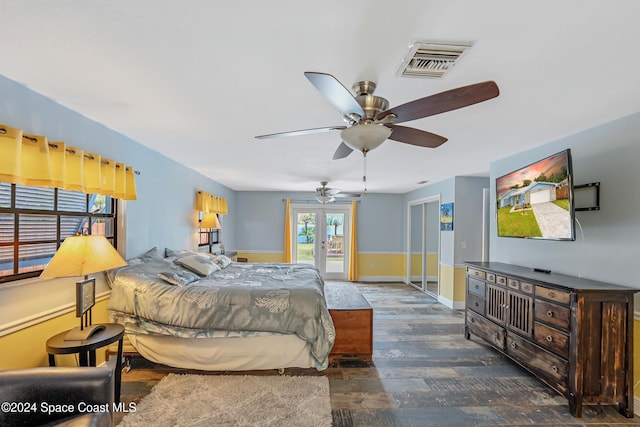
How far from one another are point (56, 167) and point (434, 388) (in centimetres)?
337

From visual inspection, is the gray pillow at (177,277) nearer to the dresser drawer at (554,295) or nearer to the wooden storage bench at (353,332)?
the wooden storage bench at (353,332)

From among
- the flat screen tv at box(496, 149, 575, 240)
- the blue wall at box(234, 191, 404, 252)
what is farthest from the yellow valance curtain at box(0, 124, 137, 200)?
the blue wall at box(234, 191, 404, 252)

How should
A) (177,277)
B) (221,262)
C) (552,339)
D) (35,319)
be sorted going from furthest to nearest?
(221,262), (177,277), (552,339), (35,319)

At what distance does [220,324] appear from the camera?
260cm

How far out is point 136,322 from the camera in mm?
2660

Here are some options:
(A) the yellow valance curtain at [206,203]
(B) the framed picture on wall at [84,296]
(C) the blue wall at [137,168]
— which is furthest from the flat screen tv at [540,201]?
(A) the yellow valance curtain at [206,203]

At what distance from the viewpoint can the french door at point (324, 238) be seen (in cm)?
739

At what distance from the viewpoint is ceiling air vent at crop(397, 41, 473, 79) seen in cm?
141

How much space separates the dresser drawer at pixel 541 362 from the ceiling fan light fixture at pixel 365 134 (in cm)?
229

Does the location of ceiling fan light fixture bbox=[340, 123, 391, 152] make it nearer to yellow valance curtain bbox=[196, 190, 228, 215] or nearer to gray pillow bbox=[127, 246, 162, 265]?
gray pillow bbox=[127, 246, 162, 265]

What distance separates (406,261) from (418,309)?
7.83ft

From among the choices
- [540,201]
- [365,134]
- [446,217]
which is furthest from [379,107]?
[446,217]

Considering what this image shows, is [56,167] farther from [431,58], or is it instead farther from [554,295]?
[554,295]

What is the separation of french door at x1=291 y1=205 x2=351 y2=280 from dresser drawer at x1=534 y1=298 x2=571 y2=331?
5.00 metres
